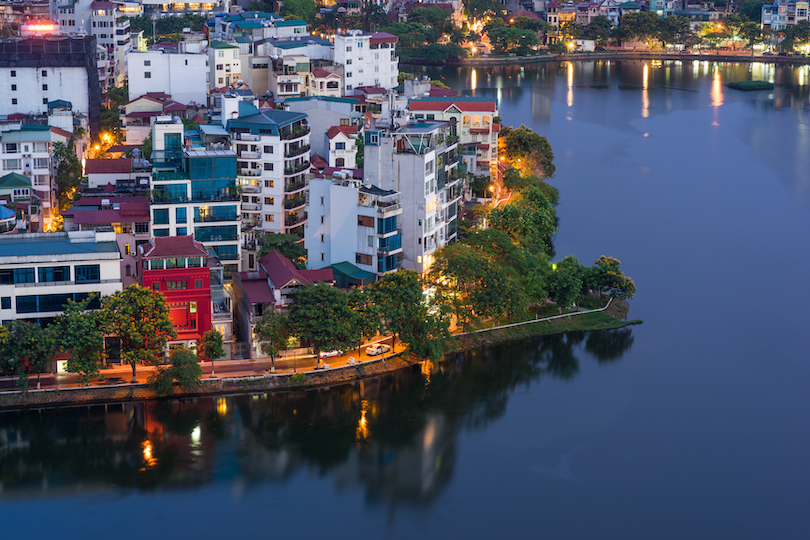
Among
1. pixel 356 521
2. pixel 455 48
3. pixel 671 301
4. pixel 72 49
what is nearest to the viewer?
pixel 356 521

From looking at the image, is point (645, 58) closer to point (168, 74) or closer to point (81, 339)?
point (168, 74)

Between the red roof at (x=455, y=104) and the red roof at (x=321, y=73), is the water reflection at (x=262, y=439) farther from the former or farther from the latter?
the red roof at (x=321, y=73)

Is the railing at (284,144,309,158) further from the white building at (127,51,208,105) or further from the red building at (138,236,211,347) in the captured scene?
the white building at (127,51,208,105)

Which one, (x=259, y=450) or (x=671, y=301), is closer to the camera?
(x=259, y=450)

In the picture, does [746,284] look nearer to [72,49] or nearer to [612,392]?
[612,392]

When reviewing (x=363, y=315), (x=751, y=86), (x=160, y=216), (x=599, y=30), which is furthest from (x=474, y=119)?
(x=599, y=30)

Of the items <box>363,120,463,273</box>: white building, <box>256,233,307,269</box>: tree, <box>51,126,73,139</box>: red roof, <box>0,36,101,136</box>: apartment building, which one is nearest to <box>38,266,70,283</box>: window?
<box>256,233,307,269</box>: tree

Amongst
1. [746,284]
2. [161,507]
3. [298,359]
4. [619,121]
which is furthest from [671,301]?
[619,121]
